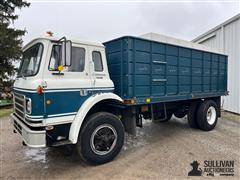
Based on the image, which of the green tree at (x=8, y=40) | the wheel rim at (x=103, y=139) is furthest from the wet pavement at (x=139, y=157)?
the green tree at (x=8, y=40)

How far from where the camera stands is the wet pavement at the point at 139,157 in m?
3.15

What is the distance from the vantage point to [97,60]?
3.58 m

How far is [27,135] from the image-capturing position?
2838mm

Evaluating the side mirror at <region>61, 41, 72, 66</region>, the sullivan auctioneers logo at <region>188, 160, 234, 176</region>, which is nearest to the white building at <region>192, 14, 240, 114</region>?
the sullivan auctioneers logo at <region>188, 160, 234, 176</region>

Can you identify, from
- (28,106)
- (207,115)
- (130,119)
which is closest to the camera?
(28,106)

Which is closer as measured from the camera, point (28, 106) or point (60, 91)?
point (28, 106)

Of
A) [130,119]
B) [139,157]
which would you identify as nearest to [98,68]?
[130,119]

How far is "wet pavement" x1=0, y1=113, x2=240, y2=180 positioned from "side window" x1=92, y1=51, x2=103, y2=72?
77.4 inches

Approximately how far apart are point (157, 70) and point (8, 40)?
980 cm

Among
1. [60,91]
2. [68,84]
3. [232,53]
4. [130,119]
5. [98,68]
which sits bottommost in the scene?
[130,119]

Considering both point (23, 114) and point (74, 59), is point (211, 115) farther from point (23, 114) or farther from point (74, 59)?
point (23, 114)

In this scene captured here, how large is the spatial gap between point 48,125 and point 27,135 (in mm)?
357

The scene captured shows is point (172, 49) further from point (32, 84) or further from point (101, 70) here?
point (32, 84)

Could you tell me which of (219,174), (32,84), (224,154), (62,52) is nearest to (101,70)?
(62,52)
